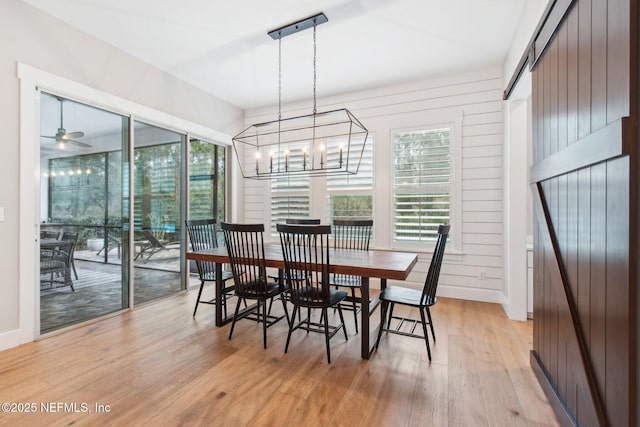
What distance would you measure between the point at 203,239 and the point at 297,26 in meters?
2.63

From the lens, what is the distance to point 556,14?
187 centimetres

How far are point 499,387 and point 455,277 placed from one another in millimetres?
2153

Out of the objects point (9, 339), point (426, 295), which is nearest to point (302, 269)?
point (426, 295)

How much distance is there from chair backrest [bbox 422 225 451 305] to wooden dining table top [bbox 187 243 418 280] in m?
0.17

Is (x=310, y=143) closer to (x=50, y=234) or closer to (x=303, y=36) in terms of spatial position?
(x=303, y=36)

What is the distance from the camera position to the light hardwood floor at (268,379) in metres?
1.80

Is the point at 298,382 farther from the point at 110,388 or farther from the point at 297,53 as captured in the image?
the point at 297,53

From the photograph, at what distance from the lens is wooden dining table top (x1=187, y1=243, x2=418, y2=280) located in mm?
2322

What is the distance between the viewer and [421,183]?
4285mm

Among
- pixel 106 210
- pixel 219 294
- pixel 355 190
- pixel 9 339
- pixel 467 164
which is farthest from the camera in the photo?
pixel 355 190

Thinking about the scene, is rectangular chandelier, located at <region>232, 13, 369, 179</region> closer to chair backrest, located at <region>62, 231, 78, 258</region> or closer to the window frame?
the window frame

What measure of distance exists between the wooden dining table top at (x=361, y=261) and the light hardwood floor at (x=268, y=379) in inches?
28.4

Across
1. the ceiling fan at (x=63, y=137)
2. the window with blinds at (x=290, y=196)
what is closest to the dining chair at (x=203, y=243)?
the ceiling fan at (x=63, y=137)

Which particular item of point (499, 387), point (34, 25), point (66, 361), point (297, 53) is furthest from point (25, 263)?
point (499, 387)
